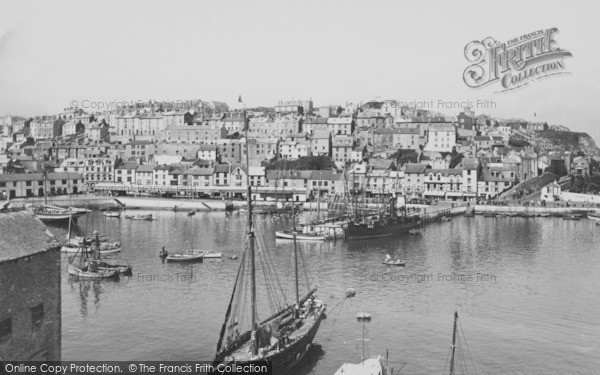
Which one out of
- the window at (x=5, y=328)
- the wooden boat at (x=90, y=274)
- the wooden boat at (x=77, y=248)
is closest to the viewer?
the window at (x=5, y=328)

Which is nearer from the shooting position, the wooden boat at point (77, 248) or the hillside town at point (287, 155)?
the wooden boat at point (77, 248)

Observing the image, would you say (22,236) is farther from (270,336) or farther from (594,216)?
(594,216)

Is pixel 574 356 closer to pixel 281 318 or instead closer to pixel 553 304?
pixel 553 304

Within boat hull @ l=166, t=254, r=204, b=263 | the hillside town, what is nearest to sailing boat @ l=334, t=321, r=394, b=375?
boat hull @ l=166, t=254, r=204, b=263

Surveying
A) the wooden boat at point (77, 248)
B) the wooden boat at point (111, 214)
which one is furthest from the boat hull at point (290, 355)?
the wooden boat at point (111, 214)

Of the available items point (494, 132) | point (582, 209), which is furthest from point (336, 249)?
point (494, 132)

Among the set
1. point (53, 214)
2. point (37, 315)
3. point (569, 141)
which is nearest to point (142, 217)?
point (53, 214)

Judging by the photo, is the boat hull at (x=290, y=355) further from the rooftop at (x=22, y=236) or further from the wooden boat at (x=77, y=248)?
the wooden boat at (x=77, y=248)
